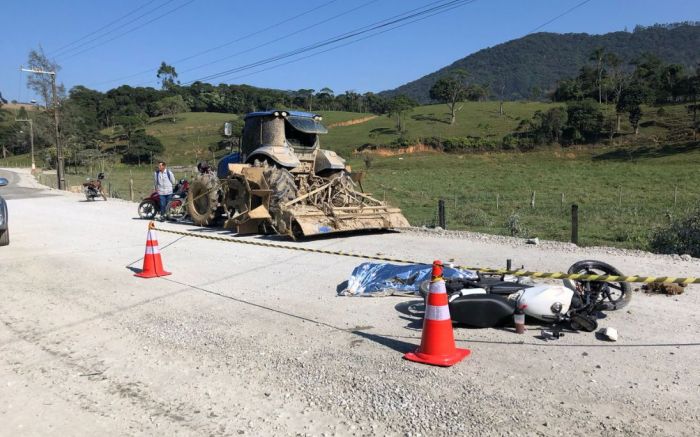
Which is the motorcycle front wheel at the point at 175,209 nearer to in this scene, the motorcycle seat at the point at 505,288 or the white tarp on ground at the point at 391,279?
the white tarp on ground at the point at 391,279

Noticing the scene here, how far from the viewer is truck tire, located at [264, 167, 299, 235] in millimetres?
11114

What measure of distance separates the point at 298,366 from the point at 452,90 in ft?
282

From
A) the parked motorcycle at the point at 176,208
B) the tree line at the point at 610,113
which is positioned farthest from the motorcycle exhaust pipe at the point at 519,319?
the tree line at the point at 610,113

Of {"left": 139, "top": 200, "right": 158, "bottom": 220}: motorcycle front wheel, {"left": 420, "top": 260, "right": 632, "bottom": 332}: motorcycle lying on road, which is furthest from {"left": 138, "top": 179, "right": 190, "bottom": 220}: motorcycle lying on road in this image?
{"left": 420, "top": 260, "right": 632, "bottom": 332}: motorcycle lying on road

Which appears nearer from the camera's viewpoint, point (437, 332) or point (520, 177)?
point (437, 332)

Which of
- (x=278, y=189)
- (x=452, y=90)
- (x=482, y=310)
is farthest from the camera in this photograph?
(x=452, y=90)

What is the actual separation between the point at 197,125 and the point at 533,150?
6260cm

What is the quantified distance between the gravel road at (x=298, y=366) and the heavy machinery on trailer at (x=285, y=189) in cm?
296

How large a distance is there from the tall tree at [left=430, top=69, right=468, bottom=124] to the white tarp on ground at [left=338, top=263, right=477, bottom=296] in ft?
260

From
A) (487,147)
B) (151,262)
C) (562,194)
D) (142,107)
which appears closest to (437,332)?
(151,262)

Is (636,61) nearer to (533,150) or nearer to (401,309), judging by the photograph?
(533,150)

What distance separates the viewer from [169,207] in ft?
50.5

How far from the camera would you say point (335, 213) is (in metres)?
10.9

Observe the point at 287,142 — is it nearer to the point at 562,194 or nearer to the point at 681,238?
the point at 681,238
